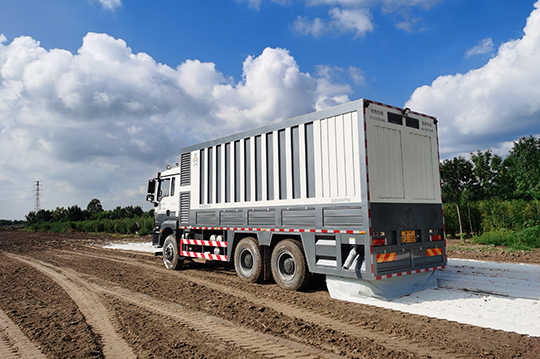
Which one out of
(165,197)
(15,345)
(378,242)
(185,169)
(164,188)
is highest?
(185,169)

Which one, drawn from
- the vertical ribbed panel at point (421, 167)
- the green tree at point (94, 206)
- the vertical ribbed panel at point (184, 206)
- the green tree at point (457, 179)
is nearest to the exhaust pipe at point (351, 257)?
the vertical ribbed panel at point (421, 167)

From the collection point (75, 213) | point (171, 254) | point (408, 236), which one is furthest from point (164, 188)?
point (75, 213)

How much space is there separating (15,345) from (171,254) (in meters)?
6.90

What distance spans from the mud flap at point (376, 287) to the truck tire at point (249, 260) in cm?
199

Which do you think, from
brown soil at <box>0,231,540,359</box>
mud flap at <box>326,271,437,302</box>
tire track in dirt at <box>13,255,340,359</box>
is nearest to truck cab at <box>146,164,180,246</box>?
brown soil at <box>0,231,540,359</box>

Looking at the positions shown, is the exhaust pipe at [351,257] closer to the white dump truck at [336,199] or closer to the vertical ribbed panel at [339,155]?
the white dump truck at [336,199]

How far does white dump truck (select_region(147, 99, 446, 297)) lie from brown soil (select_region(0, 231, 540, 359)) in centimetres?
82

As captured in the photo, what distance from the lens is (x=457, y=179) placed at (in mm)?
22219

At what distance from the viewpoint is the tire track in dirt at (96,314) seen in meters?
4.71

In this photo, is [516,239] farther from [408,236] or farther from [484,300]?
[408,236]

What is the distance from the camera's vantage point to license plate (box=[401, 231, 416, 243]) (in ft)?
24.0

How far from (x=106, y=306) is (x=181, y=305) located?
1570mm

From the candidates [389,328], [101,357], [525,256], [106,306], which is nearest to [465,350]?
[389,328]

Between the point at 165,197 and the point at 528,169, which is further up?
the point at 528,169
